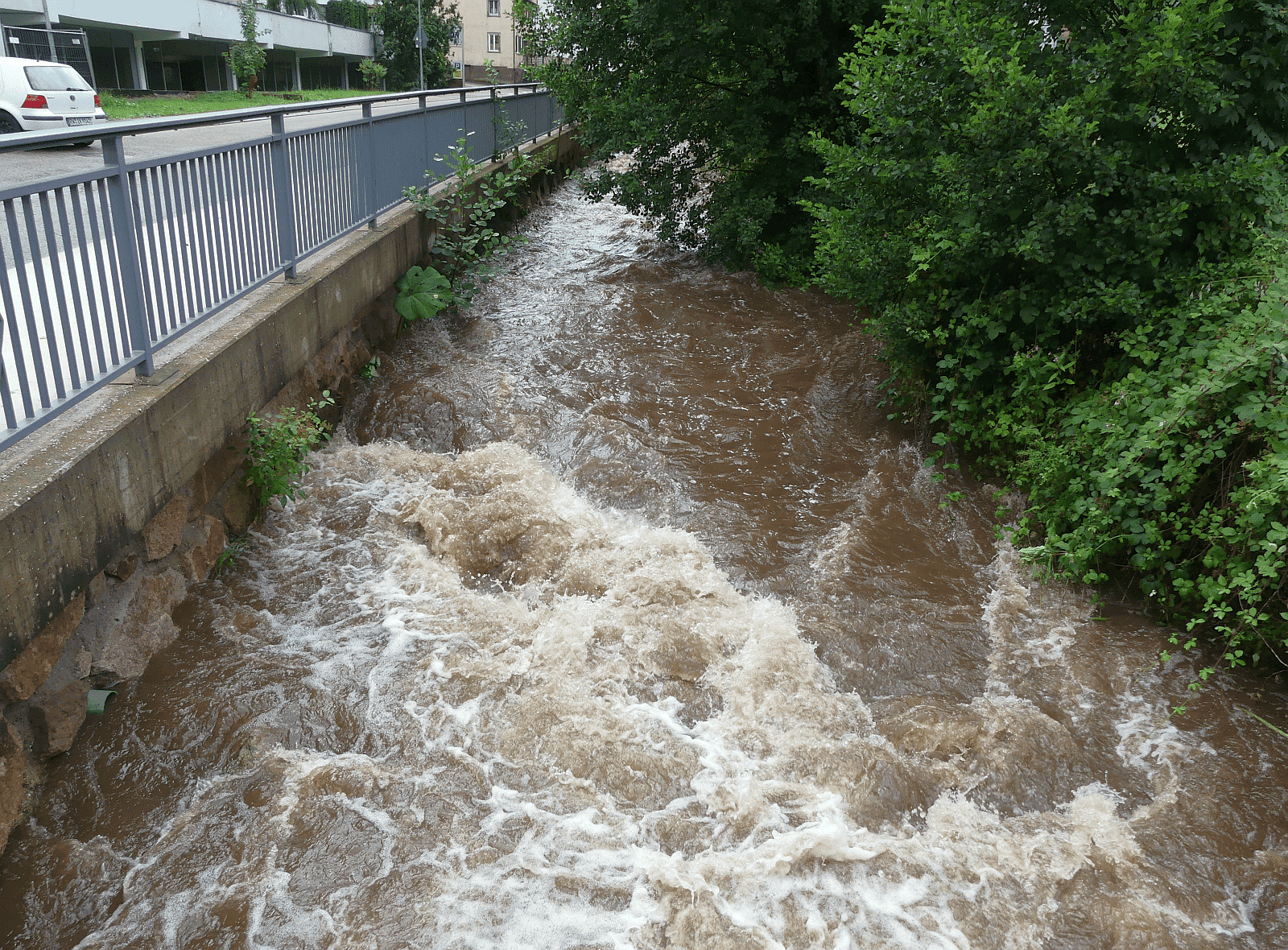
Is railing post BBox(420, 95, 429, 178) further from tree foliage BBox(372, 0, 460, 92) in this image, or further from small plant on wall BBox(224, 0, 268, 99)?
tree foliage BBox(372, 0, 460, 92)

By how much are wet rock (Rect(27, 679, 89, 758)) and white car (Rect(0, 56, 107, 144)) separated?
45.2ft

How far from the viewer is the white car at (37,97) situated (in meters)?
14.3

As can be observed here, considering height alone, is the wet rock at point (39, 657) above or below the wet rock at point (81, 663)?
above

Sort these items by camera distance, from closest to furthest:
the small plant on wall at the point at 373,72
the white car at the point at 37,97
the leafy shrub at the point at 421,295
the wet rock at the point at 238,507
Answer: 1. the wet rock at the point at 238,507
2. the leafy shrub at the point at 421,295
3. the white car at the point at 37,97
4. the small plant on wall at the point at 373,72

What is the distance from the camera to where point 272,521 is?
5.45 meters

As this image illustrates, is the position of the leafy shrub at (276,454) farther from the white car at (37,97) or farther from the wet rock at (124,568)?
the white car at (37,97)

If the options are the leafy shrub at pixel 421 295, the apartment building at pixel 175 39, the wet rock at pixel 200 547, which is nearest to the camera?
the wet rock at pixel 200 547

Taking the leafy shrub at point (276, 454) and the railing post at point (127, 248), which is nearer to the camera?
the railing post at point (127, 248)

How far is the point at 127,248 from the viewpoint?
159 inches

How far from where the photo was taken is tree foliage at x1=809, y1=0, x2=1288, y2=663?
4.45 meters

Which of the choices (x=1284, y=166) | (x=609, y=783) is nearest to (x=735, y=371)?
(x=1284, y=166)

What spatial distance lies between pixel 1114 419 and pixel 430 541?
4.01 metres

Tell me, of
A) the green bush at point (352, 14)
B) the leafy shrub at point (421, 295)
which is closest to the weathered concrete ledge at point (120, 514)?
the leafy shrub at point (421, 295)

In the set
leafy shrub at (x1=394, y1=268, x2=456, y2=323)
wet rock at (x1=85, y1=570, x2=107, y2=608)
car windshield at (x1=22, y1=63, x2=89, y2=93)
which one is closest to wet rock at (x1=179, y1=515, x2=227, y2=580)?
wet rock at (x1=85, y1=570, x2=107, y2=608)
